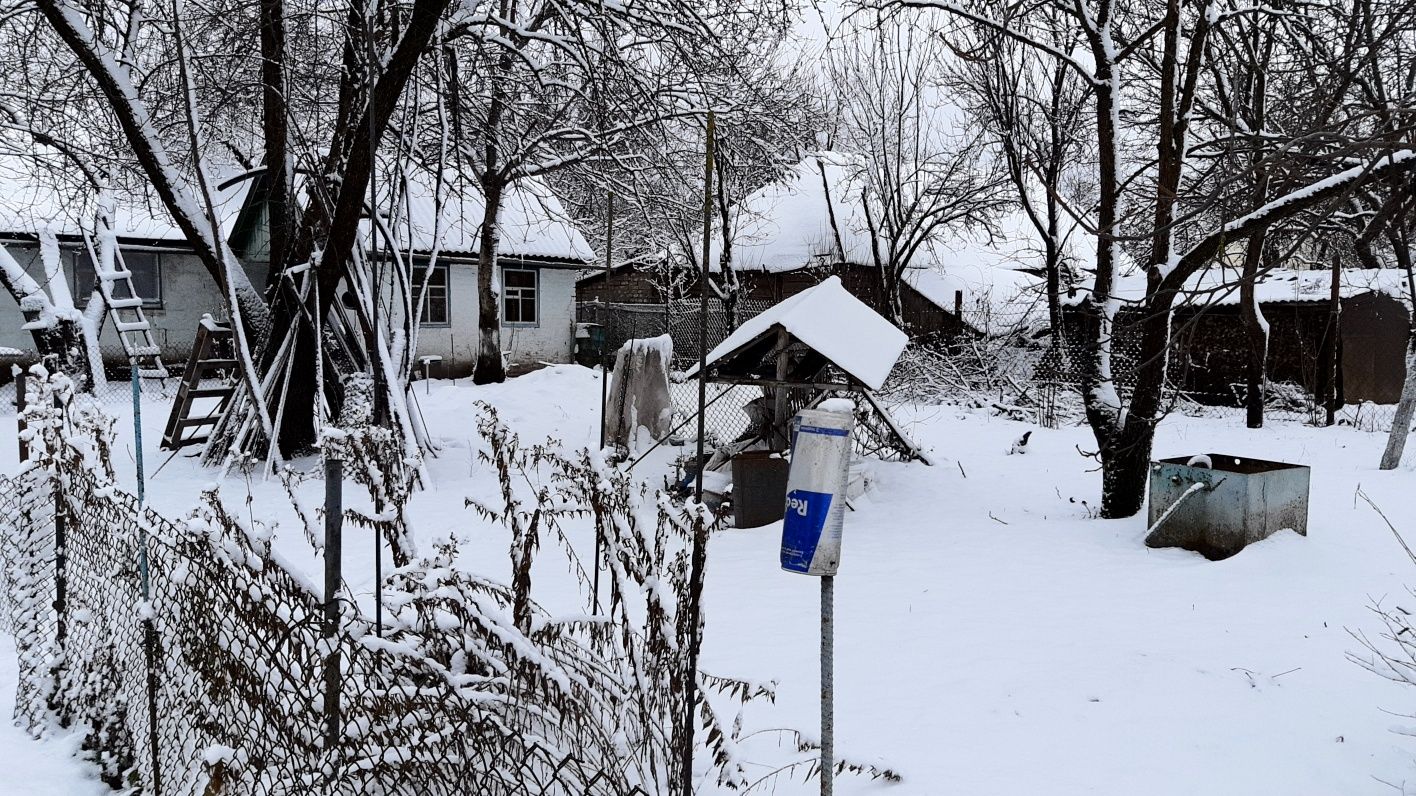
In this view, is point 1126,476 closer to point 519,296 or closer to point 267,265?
point 519,296

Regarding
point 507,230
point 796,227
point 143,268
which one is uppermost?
point 796,227

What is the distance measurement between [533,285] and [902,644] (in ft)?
61.0

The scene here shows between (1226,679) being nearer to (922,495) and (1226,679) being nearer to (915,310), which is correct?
(922,495)

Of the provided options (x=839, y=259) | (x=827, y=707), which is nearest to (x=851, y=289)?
(x=839, y=259)

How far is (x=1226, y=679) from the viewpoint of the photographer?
14.3 feet

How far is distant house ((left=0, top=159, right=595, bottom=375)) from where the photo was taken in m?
16.5

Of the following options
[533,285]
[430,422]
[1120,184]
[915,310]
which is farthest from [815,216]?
[1120,184]

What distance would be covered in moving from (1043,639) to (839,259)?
1616cm

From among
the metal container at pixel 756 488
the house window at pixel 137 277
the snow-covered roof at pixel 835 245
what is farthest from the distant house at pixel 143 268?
the metal container at pixel 756 488

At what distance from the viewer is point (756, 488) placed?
7.63 metres

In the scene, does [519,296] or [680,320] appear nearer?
[519,296]

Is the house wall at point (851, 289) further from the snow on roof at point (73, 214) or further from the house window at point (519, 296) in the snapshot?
the snow on roof at point (73, 214)

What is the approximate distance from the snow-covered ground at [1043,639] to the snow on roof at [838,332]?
54.2 inches

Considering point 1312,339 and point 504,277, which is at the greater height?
point 504,277
